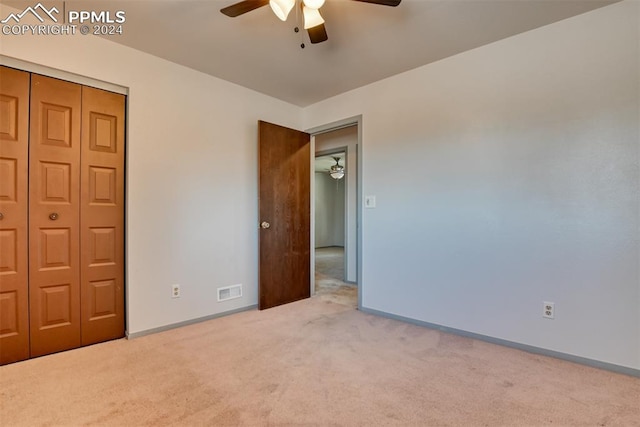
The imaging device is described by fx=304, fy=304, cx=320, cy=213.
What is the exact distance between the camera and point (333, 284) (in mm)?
4648

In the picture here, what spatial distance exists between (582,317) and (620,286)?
1.03ft

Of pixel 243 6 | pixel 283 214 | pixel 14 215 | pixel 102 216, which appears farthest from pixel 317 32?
pixel 14 215

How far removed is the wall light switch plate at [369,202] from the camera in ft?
10.6

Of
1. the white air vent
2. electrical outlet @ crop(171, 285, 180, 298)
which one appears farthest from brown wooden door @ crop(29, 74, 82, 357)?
the white air vent

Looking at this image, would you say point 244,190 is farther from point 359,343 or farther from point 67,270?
point 359,343

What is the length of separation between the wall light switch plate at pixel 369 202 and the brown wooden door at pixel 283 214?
36.0 inches

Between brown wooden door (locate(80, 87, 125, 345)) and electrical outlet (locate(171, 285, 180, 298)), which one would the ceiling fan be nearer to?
brown wooden door (locate(80, 87, 125, 345))

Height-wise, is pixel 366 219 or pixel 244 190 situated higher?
pixel 244 190

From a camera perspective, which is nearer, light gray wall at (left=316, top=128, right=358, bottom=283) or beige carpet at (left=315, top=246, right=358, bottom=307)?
beige carpet at (left=315, top=246, right=358, bottom=307)

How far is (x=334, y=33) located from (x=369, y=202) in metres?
1.63

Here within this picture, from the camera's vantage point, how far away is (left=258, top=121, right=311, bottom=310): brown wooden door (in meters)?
3.38

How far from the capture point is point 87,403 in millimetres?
1669

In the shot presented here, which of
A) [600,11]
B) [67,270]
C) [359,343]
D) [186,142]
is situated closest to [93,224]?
[67,270]

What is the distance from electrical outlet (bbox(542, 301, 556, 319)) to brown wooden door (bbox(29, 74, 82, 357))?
3571mm
